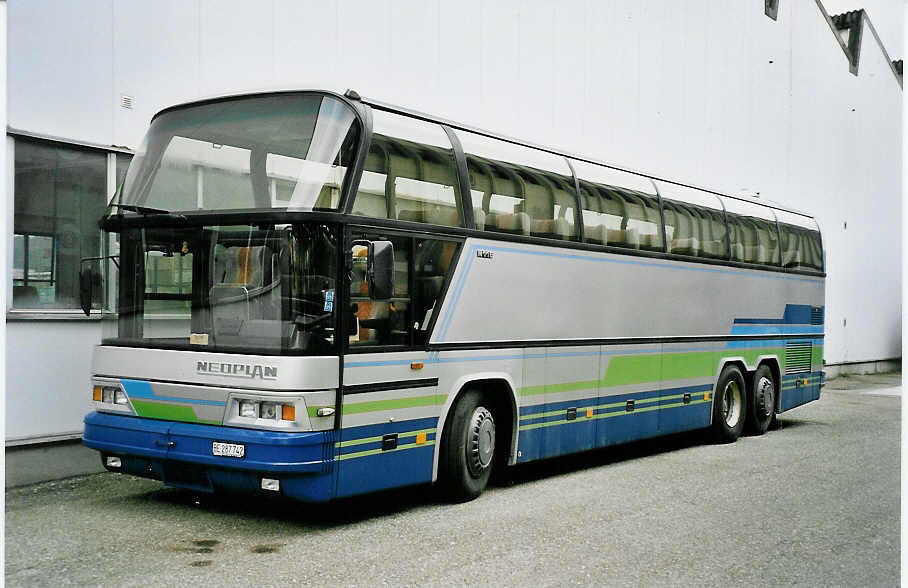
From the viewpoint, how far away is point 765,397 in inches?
582

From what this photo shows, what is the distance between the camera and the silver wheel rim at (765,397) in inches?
576

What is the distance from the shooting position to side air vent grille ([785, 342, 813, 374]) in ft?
50.7

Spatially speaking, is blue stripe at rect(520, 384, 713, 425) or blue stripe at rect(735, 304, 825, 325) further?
blue stripe at rect(735, 304, 825, 325)

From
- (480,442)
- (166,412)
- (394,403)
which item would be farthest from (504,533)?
(166,412)

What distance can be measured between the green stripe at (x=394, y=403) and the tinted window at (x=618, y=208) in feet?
10.1

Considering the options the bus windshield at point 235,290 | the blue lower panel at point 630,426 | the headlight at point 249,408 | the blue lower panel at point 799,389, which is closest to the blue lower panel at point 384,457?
the headlight at point 249,408

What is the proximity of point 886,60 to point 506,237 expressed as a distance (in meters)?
27.9

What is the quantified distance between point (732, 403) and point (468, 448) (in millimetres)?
6479

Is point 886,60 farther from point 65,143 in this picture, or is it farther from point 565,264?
point 65,143

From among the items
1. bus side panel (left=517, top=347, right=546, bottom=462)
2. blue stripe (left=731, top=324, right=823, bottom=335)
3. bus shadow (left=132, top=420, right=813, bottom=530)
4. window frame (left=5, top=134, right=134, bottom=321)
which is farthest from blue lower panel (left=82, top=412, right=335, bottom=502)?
blue stripe (left=731, top=324, right=823, bottom=335)

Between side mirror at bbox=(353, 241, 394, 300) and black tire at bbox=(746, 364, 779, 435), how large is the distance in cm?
840

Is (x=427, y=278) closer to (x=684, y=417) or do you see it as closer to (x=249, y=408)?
(x=249, y=408)

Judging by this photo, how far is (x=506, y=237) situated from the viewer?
30.9ft

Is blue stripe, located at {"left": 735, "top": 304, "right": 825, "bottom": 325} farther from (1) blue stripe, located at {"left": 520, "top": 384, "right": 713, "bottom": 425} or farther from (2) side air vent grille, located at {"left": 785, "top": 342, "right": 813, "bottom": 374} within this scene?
(1) blue stripe, located at {"left": 520, "top": 384, "right": 713, "bottom": 425}
